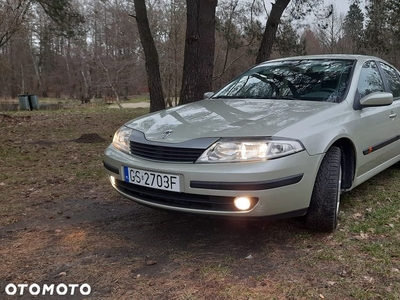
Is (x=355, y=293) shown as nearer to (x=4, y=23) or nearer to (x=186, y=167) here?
(x=186, y=167)

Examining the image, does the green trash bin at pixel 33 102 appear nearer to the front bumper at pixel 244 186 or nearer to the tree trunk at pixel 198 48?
the tree trunk at pixel 198 48

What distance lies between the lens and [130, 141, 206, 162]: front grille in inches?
94.5

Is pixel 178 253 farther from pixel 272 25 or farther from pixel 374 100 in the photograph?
pixel 272 25

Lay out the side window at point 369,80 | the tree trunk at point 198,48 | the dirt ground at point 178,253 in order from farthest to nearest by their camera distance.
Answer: the tree trunk at point 198,48 < the side window at point 369,80 < the dirt ground at point 178,253

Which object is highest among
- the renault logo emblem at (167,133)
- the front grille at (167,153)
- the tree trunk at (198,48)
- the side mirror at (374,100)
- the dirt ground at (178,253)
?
the tree trunk at (198,48)

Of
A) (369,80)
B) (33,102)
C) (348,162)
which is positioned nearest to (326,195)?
(348,162)

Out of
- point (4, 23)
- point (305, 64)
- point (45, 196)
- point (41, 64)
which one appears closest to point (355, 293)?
point (305, 64)

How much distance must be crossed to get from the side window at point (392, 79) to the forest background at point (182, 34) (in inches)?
141

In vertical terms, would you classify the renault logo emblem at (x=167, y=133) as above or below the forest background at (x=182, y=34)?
below

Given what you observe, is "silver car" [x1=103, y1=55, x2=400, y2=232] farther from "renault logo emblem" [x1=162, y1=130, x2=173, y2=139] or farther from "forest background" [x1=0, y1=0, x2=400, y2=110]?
"forest background" [x1=0, y1=0, x2=400, y2=110]

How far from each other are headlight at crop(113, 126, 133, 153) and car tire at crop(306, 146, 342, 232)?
1.42m

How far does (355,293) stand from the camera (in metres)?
2.04

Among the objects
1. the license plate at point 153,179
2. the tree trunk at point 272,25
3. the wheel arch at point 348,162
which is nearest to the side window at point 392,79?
the wheel arch at point 348,162

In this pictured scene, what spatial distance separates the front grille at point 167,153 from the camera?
2.40 metres
